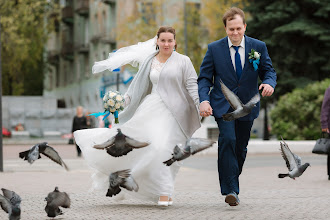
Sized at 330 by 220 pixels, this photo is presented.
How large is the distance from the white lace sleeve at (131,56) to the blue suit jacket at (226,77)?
999 millimetres

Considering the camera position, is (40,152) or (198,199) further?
(198,199)

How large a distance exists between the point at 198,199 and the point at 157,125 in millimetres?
1258

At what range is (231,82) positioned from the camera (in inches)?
314

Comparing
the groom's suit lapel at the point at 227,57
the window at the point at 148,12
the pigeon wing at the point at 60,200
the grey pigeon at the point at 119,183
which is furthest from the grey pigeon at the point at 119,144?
the window at the point at 148,12

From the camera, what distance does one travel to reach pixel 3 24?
42969 mm

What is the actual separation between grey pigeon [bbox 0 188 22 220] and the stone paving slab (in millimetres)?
544

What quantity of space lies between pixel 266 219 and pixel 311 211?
855 mm

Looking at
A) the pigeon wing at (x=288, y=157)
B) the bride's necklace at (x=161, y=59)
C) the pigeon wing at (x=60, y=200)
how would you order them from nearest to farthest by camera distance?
the pigeon wing at (x=60, y=200), the pigeon wing at (x=288, y=157), the bride's necklace at (x=161, y=59)

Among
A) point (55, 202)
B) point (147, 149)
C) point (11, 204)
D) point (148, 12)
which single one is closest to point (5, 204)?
point (11, 204)

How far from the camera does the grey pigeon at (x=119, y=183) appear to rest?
7.21m

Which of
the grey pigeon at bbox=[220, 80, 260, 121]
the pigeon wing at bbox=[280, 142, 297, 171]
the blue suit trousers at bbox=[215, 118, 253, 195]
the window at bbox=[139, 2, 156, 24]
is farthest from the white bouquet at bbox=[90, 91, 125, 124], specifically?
the window at bbox=[139, 2, 156, 24]

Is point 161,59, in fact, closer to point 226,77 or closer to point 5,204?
point 226,77

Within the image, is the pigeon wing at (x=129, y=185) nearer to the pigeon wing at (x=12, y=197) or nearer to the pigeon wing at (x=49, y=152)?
the pigeon wing at (x=49, y=152)

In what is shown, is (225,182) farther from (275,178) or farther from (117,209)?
(275,178)
